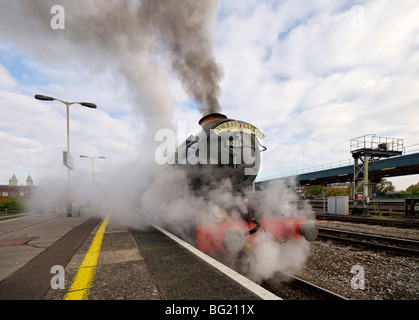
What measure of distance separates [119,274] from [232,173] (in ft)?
9.00

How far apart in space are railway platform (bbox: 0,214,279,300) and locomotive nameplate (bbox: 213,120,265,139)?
8.03ft

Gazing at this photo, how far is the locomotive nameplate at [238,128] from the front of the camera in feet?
14.4

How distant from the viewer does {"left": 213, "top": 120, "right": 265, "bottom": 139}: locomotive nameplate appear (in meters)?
4.40

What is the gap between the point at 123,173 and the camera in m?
9.70

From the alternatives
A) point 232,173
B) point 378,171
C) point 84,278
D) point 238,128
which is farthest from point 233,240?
point 378,171

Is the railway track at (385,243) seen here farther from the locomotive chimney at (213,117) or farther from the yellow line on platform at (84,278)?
the yellow line on platform at (84,278)

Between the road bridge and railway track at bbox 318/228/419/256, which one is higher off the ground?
the road bridge

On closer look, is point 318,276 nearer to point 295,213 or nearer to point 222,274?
point 295,213

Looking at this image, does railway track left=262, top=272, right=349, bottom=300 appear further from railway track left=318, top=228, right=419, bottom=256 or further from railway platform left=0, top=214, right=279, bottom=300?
railway track left=318, top=228, right=419, bottom=256

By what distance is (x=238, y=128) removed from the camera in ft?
15.0

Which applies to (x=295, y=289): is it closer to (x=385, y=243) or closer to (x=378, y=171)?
(x=385, y=243)

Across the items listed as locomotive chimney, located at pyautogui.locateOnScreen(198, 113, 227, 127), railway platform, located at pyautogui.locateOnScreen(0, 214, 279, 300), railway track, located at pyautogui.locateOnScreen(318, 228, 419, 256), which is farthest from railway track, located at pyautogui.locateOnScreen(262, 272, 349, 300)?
locomotive chimney, located at pyautogui.locateOnScreen(198, 113, 227, 127)

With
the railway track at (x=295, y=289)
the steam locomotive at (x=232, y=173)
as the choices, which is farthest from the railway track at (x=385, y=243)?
the railway track at (x=295, y=289)
